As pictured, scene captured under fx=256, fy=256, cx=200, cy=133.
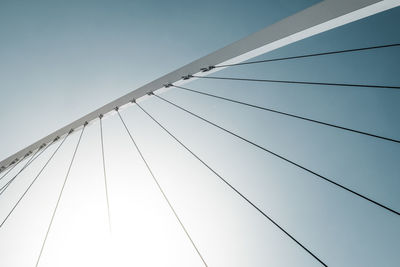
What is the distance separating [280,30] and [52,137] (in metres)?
4.55

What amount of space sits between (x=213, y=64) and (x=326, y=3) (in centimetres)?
155

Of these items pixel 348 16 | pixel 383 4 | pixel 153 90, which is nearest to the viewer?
pixel 383 4

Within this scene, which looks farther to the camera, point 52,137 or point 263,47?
point 52,137

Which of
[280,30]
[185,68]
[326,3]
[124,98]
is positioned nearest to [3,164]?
[124,98]

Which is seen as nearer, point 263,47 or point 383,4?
point 383,4

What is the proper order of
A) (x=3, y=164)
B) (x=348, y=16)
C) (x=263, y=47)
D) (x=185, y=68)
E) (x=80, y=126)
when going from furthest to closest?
(x=3, y=164), (x=80, y=126), (x=185, y=68), (x=263, y=47), (x=348, y=16)

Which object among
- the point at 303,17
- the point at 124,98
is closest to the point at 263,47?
the point at 303,17

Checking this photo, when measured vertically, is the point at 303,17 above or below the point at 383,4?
above

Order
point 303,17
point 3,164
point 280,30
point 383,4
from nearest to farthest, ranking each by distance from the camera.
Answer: point 383,4
point 303,17
point 280,30
point 3,164

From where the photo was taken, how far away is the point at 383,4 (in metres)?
2.19

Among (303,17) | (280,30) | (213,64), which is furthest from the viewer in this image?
(213,64)

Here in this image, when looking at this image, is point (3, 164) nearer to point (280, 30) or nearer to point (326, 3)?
point (280, 30)

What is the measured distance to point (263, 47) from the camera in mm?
3082

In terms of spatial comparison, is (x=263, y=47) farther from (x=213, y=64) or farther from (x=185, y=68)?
(x=185, y=68)
